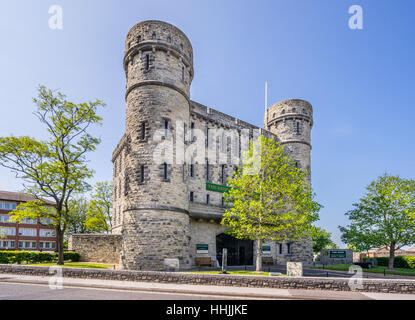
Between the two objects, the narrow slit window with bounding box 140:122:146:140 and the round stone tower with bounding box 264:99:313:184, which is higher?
the round stone tower with bounding box 264:99:313:184

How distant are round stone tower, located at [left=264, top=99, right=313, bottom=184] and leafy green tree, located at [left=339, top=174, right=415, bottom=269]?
7077mm

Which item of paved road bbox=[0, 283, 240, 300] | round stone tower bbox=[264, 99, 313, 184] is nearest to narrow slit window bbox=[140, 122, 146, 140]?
paved road bbox=[0, 283, 240, 300]

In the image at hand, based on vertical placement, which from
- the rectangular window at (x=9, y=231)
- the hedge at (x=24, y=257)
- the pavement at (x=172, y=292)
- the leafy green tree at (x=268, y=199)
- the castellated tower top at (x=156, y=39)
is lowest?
the rectangular window at (x=9, y=231)

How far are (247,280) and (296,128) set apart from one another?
84.8 feet

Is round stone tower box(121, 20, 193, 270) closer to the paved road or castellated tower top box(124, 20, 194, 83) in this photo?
castellated tower top box(124, 20, 194, 83)

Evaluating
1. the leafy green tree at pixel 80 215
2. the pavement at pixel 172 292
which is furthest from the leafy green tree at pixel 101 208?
the pavement at pixel 172 292

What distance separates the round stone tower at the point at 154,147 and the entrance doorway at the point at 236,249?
764 centimetres

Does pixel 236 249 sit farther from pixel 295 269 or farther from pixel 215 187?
pixel 295 269

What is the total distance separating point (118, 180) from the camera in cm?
3544

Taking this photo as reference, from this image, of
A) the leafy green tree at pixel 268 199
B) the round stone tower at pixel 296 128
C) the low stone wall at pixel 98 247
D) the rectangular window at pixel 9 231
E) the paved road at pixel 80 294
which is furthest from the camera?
the rectangular window at pixel 9 231

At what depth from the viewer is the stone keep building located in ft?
65.9

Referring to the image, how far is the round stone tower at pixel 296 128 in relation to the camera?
3559 centimetres

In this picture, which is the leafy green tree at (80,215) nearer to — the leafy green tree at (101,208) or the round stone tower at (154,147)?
the leafy green tree at (101,208)

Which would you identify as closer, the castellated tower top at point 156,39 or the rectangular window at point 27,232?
the castellated tower top at point 156,39
